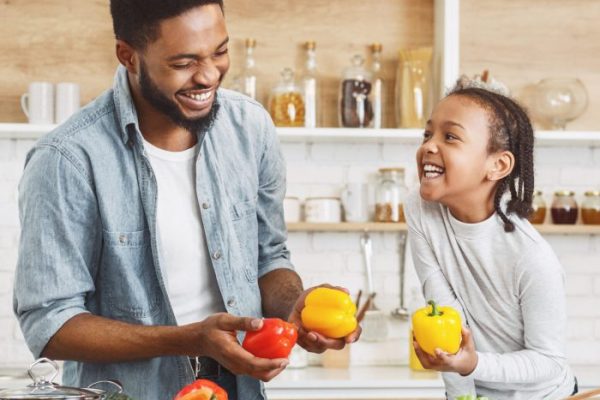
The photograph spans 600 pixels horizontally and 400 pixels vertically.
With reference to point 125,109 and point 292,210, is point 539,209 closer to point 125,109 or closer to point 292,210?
point 292,210

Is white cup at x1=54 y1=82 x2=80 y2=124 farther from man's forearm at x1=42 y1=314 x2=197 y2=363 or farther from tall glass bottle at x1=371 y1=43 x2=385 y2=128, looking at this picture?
man's forearm at x1=42 y1=314 x2=197 y2=363

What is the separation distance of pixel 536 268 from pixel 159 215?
0.87 meters

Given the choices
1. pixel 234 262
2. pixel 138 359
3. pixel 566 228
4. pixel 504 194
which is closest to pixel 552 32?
pixel 566 228

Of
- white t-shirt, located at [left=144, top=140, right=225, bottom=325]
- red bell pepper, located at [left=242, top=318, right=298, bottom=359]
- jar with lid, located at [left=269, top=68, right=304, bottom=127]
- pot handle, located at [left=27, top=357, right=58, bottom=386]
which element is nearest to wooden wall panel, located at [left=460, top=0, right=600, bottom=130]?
jar with lid, located at [left=269, top=68, right=304, bottom=127]

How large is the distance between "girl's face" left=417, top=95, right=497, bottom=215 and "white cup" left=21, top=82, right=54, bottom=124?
1965 millimetres

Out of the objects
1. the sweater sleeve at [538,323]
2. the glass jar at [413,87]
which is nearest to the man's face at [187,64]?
the sweater sleeve at [538,323]

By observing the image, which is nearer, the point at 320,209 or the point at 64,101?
the point at 64,101

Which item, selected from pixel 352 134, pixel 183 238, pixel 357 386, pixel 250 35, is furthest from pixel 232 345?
pixel 250 35

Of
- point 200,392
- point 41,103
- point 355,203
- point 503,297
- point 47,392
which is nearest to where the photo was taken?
point 47,392

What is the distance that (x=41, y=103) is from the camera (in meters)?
3.68

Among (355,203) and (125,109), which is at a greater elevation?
(125,109)

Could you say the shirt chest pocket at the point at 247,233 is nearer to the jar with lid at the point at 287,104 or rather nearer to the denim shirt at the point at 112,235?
the denim shirt at the point at 112,235

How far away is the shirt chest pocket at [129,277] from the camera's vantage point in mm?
1980

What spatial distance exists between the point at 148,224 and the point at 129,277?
123 mm
